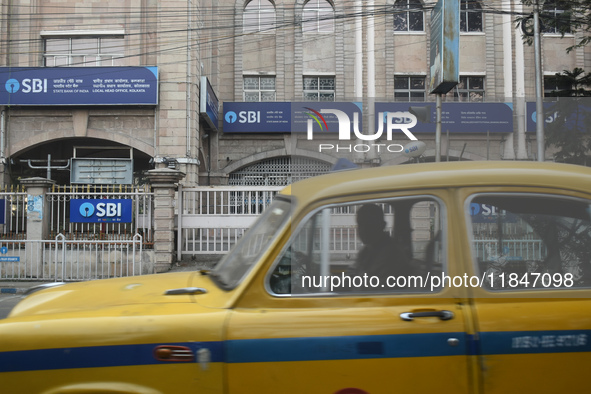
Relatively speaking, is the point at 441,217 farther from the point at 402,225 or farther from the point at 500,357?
the point at 500,357

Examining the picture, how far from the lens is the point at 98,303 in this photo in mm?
2662

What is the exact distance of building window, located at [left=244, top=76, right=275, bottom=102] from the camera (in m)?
22.0

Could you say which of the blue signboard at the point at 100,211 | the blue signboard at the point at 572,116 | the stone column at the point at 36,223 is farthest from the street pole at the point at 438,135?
the stone column at the point at 36,223

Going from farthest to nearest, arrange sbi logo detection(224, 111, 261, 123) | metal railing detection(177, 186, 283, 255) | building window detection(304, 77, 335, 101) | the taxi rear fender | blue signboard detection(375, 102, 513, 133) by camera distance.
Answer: building window detection(304, 77, 335, 101) < sbi logo detection(224, 111, 261, 123) < metal railing detection(177, 186, 283, 255) < blue signboard detection(375, 102, 513, 133) < the taxi rear fender

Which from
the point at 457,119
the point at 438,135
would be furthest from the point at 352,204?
the point at 457,119

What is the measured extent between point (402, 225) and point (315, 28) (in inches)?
816

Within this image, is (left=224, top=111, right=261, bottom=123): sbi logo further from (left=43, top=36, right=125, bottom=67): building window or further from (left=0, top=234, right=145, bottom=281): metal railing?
(left=0, top=234, right=145, bottom=281): metal railing

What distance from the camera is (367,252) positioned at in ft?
8.46

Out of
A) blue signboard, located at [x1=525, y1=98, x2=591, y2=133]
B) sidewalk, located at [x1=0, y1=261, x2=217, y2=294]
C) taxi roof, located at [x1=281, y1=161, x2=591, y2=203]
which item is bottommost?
sidewalk, located at [x1=0, y1=261, x2=217, y2=294]

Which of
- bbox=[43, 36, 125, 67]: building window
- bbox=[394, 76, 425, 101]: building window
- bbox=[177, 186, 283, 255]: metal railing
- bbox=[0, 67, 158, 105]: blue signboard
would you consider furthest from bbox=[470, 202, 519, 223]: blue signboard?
bbox=[394, 76, 425, 101]: building window

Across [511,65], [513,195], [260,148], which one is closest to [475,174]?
[513,195]

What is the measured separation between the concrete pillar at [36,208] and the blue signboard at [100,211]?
671mm

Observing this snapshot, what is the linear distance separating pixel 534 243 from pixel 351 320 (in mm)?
1066

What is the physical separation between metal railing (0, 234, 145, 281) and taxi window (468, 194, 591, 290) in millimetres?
10987
